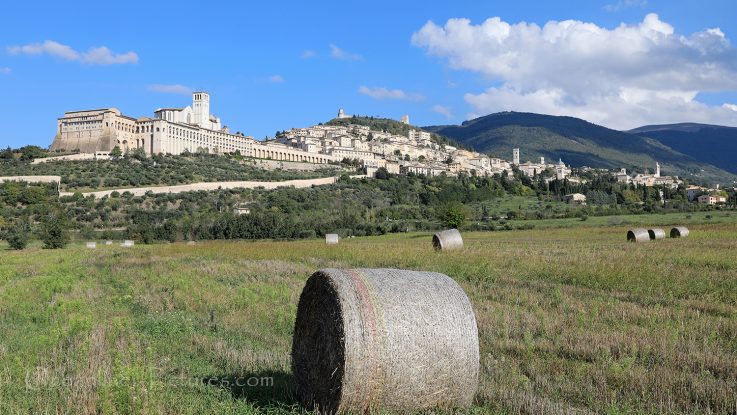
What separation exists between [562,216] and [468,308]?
72930 millimetres

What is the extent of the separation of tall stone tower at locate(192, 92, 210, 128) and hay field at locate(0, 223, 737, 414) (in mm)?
186473

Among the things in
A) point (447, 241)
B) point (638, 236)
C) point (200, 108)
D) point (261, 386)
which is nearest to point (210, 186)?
point (447, 241)

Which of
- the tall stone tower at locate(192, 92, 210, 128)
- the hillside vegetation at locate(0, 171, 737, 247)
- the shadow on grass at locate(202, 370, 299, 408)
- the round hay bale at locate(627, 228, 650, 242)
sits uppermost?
the tall stone tower at locate(192, 92, 210, 128)

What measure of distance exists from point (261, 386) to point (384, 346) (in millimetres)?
1917

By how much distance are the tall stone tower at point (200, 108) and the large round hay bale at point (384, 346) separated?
646ft

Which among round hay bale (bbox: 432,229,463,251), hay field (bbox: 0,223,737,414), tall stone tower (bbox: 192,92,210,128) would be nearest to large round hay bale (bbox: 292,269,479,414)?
hay field (bbox: 0,223,737,414)

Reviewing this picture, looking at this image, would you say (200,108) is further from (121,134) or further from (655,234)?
(655,234)

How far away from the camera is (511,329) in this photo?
10.1 meters

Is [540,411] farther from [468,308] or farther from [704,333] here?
[704,333]

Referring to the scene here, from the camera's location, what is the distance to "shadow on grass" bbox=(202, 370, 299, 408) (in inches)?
268

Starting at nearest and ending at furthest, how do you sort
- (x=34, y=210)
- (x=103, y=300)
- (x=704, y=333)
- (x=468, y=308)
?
(x=468, y=308) < (x=704, y=333) < (x=103, y=300) < (x=34, y=210)

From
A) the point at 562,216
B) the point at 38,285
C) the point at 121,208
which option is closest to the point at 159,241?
the point at 121,208

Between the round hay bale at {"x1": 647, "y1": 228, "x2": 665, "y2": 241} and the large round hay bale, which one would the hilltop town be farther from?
the large round hay bale

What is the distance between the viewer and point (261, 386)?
→ 7.25 metres
